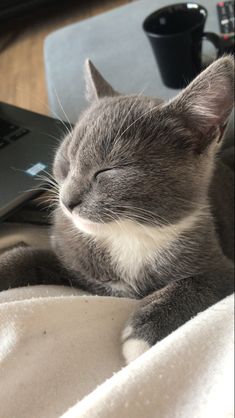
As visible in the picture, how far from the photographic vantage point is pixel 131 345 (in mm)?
607

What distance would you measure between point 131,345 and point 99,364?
0.06 m

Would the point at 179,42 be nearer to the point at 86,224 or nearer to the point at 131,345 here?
the point at 86,224

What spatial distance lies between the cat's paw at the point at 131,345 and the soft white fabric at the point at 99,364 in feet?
0.04

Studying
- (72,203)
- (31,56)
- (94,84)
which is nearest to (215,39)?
(94,84)

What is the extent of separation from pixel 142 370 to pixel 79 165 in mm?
334

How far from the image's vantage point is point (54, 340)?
22.4 inches

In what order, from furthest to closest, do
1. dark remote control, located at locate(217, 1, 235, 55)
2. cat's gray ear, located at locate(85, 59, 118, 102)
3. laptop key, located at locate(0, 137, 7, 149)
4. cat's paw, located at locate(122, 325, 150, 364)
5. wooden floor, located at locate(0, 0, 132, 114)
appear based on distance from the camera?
wooden floor, located at locate(0, 0, 132, 114)
dark remote control, located at locate(217, 1, 235, 55)
laptop key, located at locate(0, 137, 7, 149)
cat's gray ear, located at locate(85, 59, 118, 102)
cat's paw, located at locate(122, 325, 150, 364)

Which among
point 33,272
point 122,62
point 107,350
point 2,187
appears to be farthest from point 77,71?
point 107,350

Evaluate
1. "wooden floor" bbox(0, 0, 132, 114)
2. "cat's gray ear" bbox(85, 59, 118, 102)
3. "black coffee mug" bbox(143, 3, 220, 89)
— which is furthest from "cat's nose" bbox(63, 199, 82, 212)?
"wooden floor" bbox(0, 0, 132, 114)

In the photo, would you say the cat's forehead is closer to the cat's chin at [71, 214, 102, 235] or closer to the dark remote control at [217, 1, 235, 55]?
the cat's chin at [71, 214, 102, 235]

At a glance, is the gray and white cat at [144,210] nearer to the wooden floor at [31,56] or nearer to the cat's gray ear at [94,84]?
the cat's gray ear at [94,84]

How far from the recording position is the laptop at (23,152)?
0.83 meters

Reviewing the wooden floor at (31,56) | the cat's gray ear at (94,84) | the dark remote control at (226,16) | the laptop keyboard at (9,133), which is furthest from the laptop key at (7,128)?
the wooden floor at (31,56)

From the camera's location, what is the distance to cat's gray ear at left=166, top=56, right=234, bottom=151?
2.07 ft
